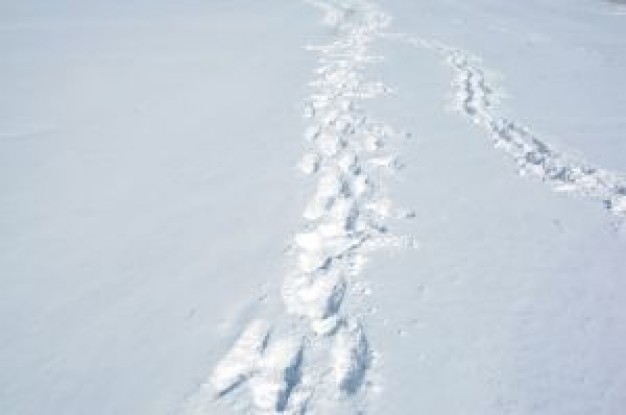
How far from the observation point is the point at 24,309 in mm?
2922

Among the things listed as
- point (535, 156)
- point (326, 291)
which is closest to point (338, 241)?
point (326, 291)

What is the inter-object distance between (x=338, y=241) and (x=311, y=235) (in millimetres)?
163

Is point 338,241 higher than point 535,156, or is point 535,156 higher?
point 535,156

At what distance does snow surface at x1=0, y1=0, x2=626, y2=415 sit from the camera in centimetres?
254

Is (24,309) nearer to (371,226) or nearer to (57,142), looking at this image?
(371,226)

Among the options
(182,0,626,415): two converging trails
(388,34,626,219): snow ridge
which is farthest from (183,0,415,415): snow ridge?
(388,34,626,219): snow ridge

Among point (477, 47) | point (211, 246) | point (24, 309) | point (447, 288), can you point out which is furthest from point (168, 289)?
point (477, 47)

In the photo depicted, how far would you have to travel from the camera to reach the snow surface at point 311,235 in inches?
100.0

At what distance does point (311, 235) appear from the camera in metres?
3.49

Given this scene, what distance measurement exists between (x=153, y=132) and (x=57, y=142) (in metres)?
0.68

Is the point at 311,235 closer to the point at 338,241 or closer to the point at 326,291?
the point at 338,241

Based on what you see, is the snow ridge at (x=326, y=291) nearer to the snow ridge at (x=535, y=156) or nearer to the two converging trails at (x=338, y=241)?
the two converging trails at (x=338, y=241)

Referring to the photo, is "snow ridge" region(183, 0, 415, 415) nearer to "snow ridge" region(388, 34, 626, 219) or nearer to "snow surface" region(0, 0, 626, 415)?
"snow surface" region(0, 0, 626, 415)

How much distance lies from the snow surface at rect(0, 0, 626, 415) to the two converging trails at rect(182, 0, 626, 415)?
0.04ft
